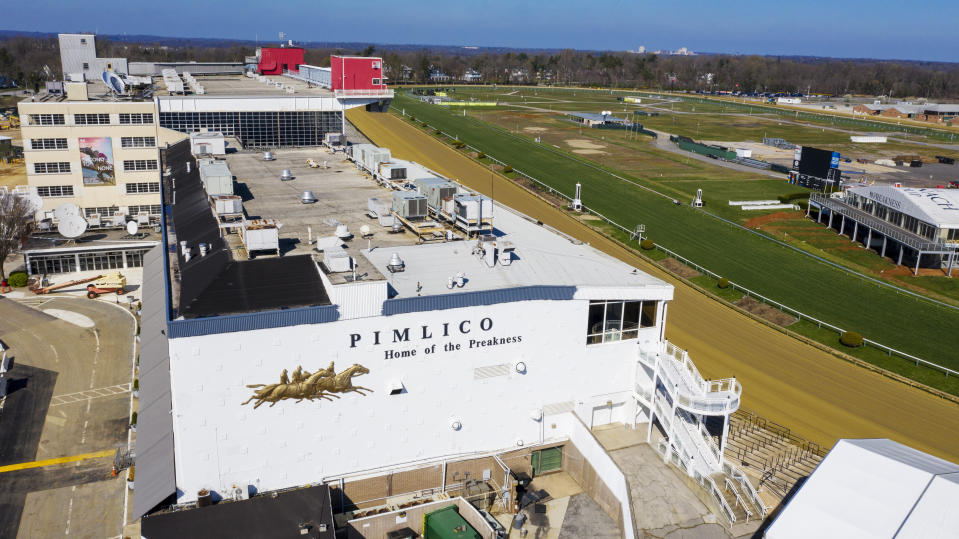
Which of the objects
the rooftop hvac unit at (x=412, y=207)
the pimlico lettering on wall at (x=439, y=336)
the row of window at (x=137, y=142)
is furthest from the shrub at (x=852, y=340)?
the row of window at (x=137, y=142)

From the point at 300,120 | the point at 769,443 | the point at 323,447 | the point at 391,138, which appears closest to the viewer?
the point at 323,447

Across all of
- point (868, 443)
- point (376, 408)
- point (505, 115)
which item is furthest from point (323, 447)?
point (505, 115)

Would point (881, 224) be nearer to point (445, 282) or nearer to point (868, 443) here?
point (868, 443)

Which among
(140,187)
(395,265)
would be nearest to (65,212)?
(140,187)

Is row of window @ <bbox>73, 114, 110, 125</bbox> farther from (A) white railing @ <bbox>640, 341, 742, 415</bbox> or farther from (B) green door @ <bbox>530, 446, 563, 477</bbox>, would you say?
(A) white railing @ <bbox>640, 341, 742, 415</bbox>

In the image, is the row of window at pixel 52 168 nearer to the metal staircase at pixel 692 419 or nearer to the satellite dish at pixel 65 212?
the satellite dish at pixel 65 212

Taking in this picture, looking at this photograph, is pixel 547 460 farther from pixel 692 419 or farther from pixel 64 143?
pixel 64 143

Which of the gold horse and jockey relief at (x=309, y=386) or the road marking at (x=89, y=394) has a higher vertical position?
the gold horse and jockey relief at (x=309, y=386)
